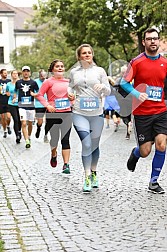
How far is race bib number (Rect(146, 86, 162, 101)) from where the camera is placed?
738 cm

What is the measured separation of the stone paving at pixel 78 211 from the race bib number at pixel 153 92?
3.79ft

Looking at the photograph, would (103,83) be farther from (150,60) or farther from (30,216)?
(30,216)

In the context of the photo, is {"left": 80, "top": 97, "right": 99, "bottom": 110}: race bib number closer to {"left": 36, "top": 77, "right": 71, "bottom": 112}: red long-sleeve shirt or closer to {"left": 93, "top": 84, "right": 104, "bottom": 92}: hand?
{"left": 93, "top": 84, "right": 104, "bottom": 92}: hand

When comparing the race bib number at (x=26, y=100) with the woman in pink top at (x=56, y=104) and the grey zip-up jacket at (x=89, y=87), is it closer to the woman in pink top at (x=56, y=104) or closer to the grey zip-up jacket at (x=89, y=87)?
the woman in pink top at (x=56, y=104)

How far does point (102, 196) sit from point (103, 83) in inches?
57.7

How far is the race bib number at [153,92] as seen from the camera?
738cm

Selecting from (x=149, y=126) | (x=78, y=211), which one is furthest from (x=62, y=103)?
(x=78, y=211)

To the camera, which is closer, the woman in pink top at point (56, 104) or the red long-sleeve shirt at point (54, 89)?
the woman in pink top at point (56, 104)

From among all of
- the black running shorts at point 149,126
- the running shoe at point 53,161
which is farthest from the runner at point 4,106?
the black running shorts at point 149,126

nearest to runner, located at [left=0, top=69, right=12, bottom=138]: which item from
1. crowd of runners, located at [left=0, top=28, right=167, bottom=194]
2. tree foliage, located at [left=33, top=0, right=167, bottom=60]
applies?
tree foliage, located at [left=33, top=0, right=167, bottom=60]

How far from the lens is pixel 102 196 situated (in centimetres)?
740

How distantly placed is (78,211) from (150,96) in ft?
5.71

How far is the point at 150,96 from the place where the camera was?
7398 mm

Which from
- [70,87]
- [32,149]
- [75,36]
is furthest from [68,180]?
[75,36]
